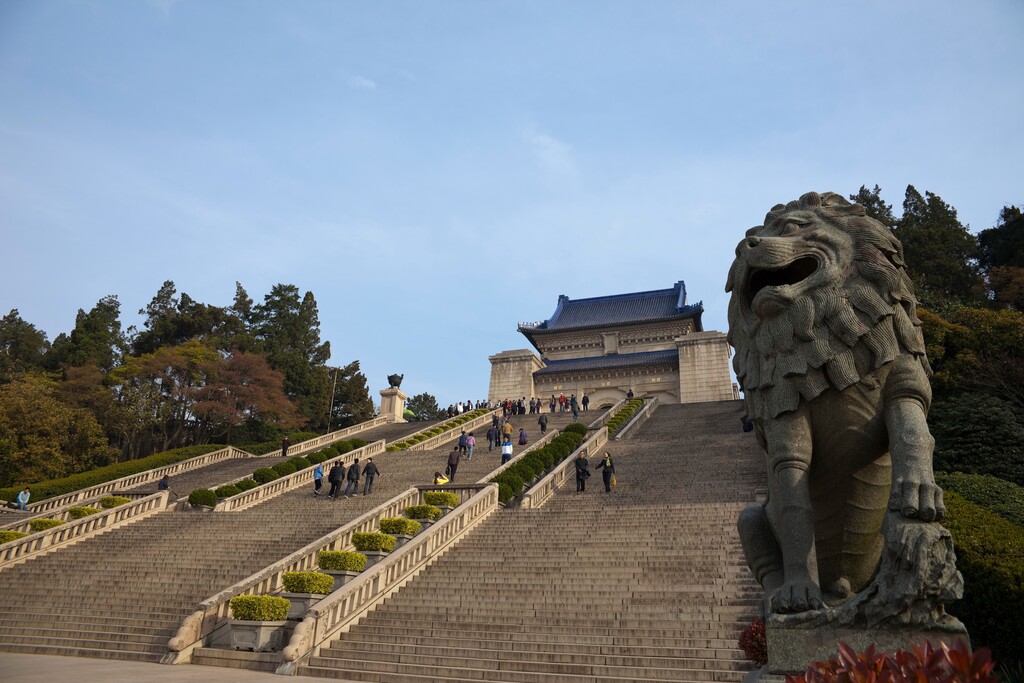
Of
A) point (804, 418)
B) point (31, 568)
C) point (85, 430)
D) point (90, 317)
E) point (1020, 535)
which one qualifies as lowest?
point (31, 568)

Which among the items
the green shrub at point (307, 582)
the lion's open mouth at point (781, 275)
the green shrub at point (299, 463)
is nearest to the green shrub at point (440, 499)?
the green shrub at point (307, 582)

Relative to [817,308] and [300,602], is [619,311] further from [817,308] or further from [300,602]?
[817,308]

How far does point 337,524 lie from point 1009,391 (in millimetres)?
21279

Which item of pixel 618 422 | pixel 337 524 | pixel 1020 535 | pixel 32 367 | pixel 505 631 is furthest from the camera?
pixel 32 367

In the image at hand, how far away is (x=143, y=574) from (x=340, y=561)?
496 centimetres

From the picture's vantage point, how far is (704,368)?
51.0 m

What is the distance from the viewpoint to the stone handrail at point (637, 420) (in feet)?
98.7

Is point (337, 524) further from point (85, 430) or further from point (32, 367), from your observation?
point (32, 367)

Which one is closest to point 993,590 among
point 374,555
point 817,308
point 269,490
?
point 817,308

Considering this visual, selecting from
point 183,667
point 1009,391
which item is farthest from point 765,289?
point 1009,391

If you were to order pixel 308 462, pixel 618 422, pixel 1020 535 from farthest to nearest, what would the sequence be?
pixel 618 422 → pixel 308 462 → pixel 1020 535

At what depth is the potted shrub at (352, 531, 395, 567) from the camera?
1320cm

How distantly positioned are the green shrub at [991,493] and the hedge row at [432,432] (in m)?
21.5

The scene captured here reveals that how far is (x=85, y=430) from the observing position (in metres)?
32.9
